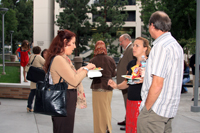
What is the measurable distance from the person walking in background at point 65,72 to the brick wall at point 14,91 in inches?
238

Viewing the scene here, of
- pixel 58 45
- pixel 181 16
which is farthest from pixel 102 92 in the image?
pixel 181 16

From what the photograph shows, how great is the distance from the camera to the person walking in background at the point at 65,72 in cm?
300

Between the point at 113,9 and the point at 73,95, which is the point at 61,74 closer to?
the point at 73,95

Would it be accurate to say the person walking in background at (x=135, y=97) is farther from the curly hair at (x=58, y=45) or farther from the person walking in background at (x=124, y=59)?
the person walking in background at (x=124, y=59)

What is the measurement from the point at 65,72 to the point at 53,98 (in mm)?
353

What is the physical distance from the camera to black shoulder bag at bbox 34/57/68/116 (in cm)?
296

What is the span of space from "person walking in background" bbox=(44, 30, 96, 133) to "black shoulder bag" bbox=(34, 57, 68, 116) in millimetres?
98

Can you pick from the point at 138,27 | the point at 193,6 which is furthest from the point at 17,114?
the point at 138,27

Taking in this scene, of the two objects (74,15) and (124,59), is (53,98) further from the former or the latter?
(74,15)

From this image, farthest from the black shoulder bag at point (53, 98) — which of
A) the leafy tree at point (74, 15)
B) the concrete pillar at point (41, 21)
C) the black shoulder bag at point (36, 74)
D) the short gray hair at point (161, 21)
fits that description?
the concrete pillar at point (41, 21)

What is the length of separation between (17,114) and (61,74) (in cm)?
468

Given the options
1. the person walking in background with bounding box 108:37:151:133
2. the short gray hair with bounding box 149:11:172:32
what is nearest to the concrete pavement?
the person walking in background with bounding box 108:37:151:133

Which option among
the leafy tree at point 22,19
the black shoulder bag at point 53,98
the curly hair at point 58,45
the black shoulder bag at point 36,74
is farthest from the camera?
the leafy tree at point 22,19

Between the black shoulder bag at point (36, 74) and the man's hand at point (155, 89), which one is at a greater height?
the man's hand at point (155, 89)
